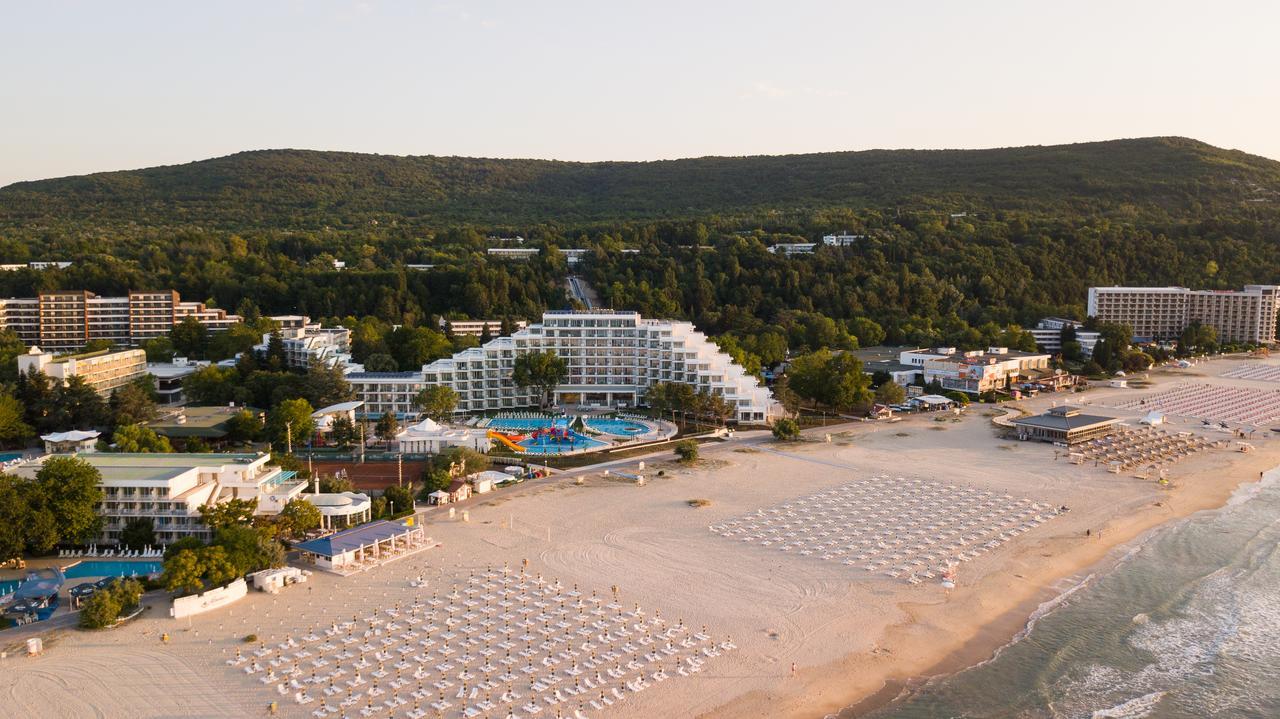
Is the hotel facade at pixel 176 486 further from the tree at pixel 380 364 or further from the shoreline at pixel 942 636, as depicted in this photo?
the tree at pixel 380 364

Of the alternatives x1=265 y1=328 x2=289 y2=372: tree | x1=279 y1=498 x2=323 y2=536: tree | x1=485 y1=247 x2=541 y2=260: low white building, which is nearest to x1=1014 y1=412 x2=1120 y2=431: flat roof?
x1=279 y1=498 x2=323 y2=536: tree

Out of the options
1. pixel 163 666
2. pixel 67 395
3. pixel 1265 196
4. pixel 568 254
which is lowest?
pixel 163 666

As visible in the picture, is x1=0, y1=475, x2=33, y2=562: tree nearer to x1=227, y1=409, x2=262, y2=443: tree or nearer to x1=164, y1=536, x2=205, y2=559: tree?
x1=164, y1=536, x2=205, y2=559: tree

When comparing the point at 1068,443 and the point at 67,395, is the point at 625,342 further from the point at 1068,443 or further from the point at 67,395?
the point at 67,395

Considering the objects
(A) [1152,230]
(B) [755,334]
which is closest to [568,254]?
(B) [755,334]

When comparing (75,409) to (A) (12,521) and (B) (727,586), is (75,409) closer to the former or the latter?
(A) (12,521)

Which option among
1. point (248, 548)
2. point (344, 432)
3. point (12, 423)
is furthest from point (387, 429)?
point (248, 548)

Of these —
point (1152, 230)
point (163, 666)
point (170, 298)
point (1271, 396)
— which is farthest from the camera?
point (1152, 230)

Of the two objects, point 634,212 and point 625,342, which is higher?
point 634,212
